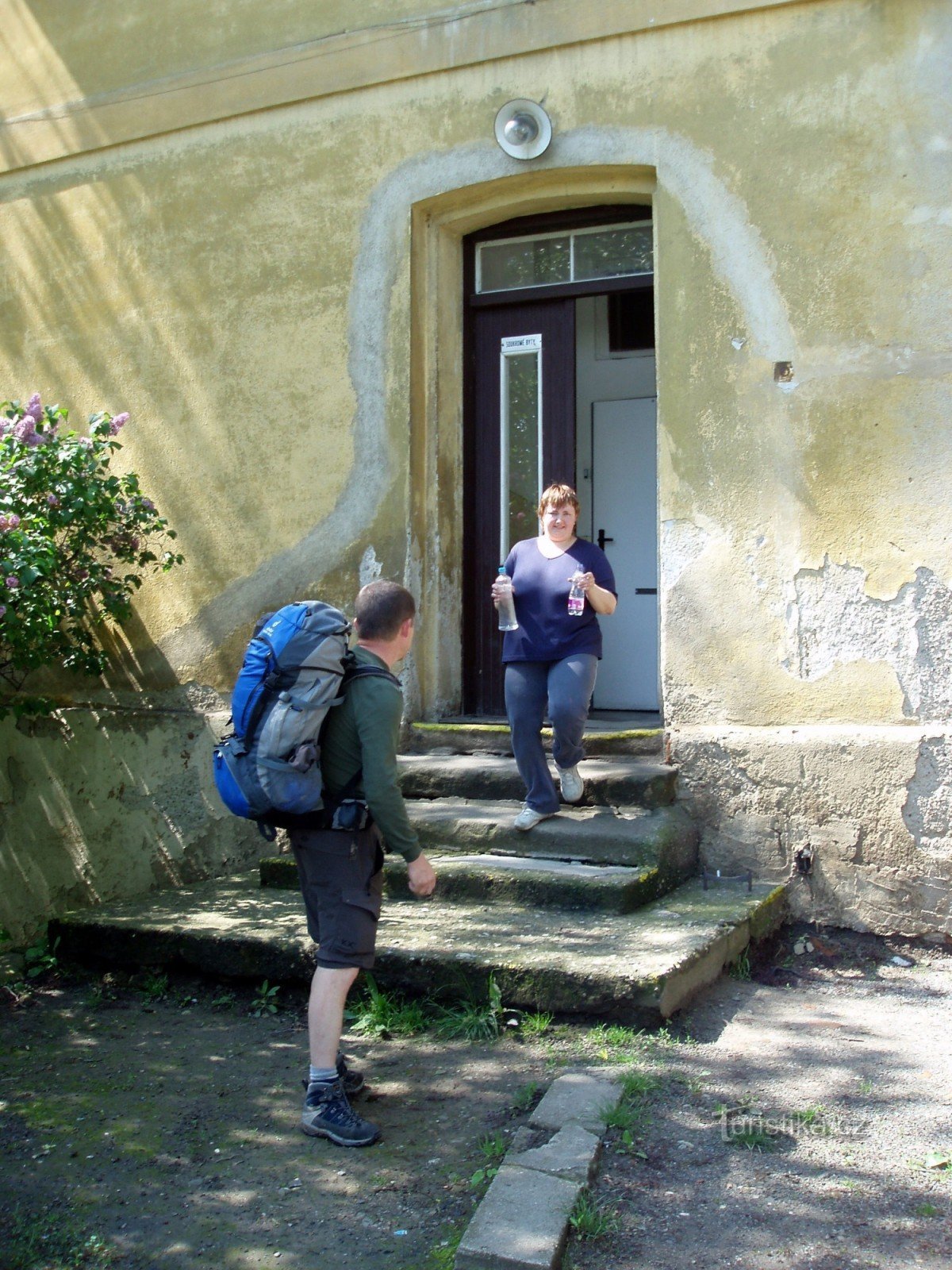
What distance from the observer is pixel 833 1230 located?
296 centimetres

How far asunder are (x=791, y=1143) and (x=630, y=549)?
4681mm

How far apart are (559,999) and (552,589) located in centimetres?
201

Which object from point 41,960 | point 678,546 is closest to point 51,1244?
point 41,960

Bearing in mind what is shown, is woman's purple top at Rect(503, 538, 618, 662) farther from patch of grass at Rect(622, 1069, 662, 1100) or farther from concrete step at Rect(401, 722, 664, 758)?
patch of grass at Rect(622, 1069, 662, 1100)

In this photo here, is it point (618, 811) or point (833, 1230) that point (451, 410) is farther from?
point (833, 1230)

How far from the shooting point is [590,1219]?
2.93m

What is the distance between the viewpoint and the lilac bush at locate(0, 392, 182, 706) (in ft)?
19.9

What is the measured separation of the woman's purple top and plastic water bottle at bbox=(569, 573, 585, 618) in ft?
0.17

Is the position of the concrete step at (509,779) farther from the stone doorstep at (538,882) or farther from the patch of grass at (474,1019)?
the patch of grass at (474,1019)

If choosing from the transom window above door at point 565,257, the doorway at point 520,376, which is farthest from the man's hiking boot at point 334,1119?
the transom window above door at point 565,257

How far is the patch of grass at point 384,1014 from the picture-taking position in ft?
14.0

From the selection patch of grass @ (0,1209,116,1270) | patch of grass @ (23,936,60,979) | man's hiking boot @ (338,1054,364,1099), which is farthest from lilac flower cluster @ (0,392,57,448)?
patch of grass @ (0,1209,116,1270)

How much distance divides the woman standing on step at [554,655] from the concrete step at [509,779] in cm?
17

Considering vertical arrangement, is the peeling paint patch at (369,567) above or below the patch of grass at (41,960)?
above
